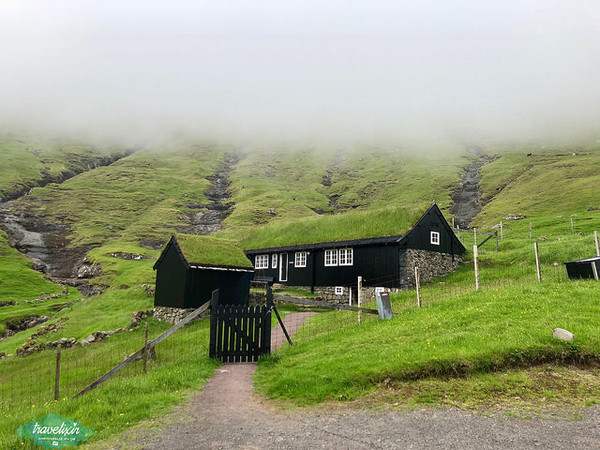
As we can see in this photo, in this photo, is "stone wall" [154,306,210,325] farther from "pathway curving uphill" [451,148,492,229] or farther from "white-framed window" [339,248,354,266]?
"pathway curving uphill" [451,148,492,229]

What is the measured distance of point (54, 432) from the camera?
844cm

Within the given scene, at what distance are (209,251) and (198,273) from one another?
2.76 m

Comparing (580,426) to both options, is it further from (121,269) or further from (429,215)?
(121,269)

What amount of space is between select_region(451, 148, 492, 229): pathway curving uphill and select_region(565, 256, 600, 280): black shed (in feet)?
235

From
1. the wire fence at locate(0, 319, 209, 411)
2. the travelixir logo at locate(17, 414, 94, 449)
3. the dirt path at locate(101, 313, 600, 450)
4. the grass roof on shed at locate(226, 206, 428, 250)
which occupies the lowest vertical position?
the wire fence at locate(0, 319, 209, 411)

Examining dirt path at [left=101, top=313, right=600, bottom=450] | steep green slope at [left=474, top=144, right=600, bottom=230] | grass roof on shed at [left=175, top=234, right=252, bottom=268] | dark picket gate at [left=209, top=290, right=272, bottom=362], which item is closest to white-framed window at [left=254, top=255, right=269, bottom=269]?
grass roof on shed at [left=175, top=234, right=252, bottom=268]

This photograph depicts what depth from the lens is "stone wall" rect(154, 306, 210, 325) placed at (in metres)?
29.7

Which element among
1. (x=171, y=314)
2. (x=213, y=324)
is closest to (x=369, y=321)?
(x=213, y=324)

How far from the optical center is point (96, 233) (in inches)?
3971

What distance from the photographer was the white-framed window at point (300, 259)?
4211 cm

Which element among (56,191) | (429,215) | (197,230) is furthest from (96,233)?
(429,215)

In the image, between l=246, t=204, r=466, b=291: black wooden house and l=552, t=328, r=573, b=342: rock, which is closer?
l=552, t=328, r=573, b=342: rock

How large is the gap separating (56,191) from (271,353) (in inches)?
5927

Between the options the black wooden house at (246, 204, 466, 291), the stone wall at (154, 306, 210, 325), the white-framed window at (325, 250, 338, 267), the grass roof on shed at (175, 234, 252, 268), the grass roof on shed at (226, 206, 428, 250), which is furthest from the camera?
the white-framed window at (325, 250, 338, 267)
